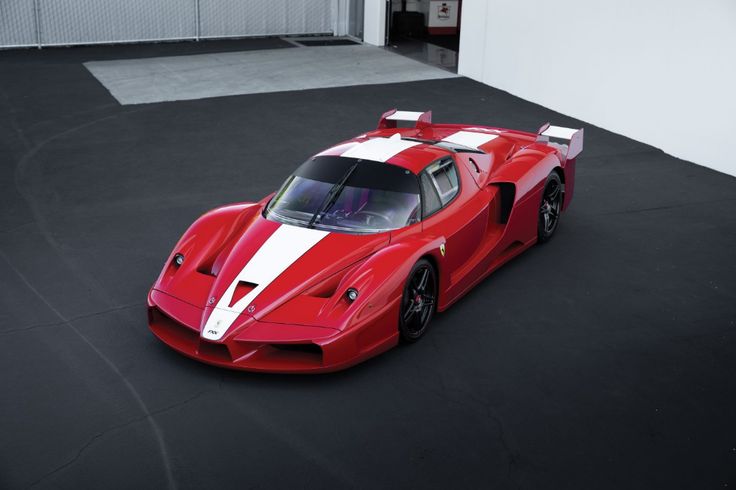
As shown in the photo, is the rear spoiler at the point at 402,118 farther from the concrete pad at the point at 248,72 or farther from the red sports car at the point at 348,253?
the concrete pad at the point at 248,72

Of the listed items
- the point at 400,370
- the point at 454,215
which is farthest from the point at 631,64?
the point at 400,370

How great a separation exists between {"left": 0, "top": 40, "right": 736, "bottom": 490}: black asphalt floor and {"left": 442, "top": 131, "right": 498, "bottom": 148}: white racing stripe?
1199 millimetres

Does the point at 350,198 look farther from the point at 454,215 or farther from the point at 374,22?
the point at 374,22

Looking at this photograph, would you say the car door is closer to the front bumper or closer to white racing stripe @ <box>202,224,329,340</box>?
white racing stripe @ <box>202,224,329,340</box>

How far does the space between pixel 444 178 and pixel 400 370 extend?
1832 millimetres

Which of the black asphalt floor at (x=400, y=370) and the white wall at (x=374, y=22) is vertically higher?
the white wall at (x=374, y=22)

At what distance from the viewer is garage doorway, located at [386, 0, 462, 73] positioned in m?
19.2

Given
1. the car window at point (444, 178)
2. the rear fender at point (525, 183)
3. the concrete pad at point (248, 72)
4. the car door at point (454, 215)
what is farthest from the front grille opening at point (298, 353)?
the concrete pad at point (248, 72)

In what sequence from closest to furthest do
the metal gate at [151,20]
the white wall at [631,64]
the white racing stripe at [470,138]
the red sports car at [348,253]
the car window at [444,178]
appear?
1. the red sports car at [348,253]
2. the car window at [444,178]
3. the white racing stripe at [470,138]
4. the white wall at [631,64]
5. the metal gate at [151,20]

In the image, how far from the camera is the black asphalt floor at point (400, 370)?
483cm

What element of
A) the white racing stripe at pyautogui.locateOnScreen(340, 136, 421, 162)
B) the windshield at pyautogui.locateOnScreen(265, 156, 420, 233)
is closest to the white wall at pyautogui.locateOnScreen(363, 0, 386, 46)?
the white racing stripe at pyautogui.locateOnScreen(340, 136, 421, 162)

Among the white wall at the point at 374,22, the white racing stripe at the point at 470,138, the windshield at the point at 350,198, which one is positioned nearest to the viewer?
the windshield at the point at 350,198

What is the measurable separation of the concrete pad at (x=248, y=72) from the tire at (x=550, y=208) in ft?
23.7

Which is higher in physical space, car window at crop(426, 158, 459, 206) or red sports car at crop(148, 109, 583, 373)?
car window at crop(426, 158, 459, 206)
